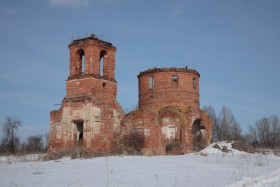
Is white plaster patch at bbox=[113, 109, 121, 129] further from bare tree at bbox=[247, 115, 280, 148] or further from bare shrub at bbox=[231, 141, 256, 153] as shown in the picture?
bare tree at bbox=[247, 115, 280, 148]

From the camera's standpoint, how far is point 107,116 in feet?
66.8

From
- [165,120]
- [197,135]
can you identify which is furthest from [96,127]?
[197,135]

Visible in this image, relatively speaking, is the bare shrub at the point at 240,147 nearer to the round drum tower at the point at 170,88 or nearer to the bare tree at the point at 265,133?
the round drum tower at the point at 170,88

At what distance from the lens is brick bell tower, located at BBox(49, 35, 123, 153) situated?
1977 cm

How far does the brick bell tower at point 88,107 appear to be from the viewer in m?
19.8

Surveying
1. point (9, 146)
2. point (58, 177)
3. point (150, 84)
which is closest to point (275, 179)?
point (58, 177)

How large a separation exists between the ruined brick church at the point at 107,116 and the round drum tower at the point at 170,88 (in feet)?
0.22

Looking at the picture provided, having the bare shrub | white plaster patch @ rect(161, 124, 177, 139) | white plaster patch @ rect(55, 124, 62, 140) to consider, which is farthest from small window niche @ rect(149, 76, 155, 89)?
the bare shrub

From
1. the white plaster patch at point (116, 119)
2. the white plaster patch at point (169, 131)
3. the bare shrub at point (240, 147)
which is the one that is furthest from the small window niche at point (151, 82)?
the bare shrub at point (240, 147)

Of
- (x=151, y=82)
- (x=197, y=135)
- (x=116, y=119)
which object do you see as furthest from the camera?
(x=197, y=135)

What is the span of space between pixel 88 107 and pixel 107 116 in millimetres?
1304

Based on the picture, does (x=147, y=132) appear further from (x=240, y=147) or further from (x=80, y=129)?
(x=240, y=147)

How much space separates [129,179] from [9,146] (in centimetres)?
4324

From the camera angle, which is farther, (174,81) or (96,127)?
(174,81)
